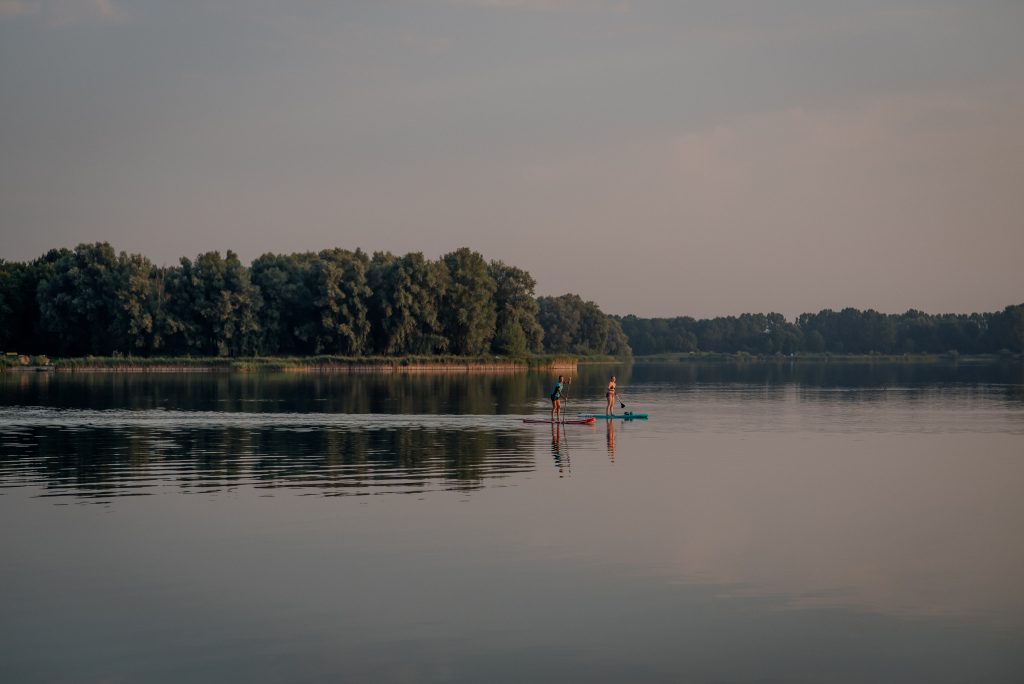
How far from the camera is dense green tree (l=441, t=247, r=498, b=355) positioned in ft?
462

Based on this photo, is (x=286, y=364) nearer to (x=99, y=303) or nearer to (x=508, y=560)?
(x=99, y=303)

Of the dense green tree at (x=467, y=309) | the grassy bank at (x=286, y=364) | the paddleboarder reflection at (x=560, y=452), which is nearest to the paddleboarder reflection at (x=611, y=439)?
the paddleboarder reflection at (x=560, y=452)

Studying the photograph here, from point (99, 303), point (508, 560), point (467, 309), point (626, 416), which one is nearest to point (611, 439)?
point (626, 416)

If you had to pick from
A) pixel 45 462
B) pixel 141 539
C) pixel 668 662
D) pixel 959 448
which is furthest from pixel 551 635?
pixel 959 448

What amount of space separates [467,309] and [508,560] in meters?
122

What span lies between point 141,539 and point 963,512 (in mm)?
17057

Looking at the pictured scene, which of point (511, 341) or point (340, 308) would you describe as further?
point (511, 341)

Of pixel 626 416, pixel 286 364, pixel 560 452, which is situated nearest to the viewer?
pixel 560 452

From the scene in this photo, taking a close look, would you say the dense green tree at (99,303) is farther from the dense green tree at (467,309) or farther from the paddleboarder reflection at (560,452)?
the paddleboarder reflection at (560,452)

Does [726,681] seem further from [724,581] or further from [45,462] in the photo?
[45,462]

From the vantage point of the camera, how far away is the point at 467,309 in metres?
140

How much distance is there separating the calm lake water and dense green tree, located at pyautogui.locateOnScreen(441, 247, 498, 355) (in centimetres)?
10094

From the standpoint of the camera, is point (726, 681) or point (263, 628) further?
point (263, 628)

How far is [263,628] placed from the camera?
1462 cm
